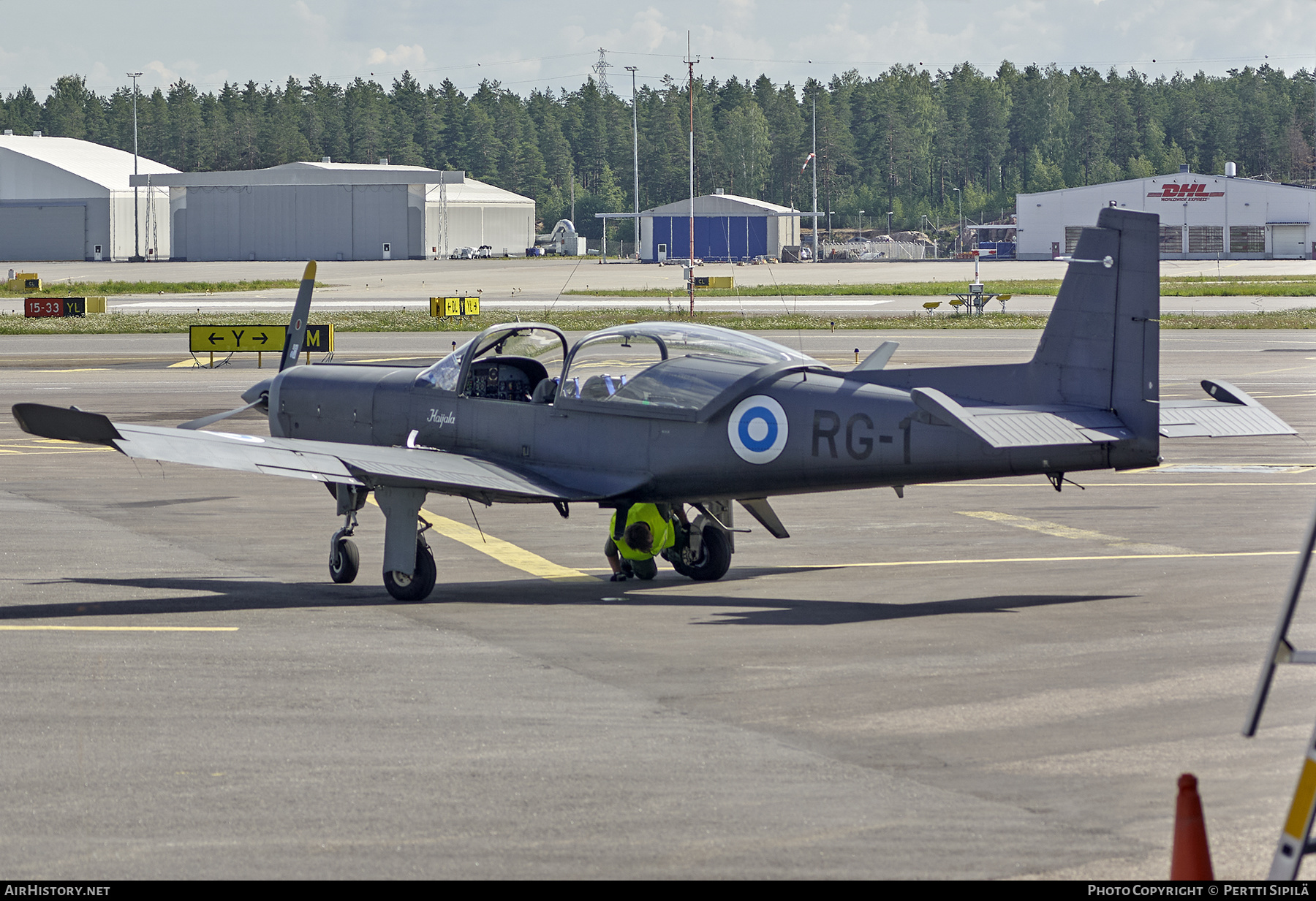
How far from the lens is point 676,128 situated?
198875 mm

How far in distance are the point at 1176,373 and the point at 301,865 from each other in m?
29.7

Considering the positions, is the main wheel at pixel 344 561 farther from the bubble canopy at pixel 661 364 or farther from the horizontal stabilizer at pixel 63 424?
the horizontal stabilizer at pixel 63 424

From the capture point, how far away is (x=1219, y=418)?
39.4 ft

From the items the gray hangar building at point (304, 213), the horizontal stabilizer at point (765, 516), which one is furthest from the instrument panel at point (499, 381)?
the gray hangar building at point (304, 213)

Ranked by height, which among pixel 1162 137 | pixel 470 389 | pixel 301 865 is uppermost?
pixel 1162 137

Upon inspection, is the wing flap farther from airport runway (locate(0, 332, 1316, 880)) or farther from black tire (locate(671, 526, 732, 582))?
black tire (locate(671, 526, 732, 582))

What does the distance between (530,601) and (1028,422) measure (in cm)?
416

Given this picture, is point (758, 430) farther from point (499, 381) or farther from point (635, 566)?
point (499, 381)

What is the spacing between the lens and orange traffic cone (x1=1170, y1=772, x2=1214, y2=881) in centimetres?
485

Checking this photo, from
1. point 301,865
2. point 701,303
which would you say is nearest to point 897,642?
point 301,865

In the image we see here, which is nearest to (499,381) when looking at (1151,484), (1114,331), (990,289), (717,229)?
(1114,331)

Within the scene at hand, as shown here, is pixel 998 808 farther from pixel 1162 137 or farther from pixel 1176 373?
pixel 1162 137

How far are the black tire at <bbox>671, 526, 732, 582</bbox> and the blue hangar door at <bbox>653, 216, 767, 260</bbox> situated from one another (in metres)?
116

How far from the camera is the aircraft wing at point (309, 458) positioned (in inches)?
404
